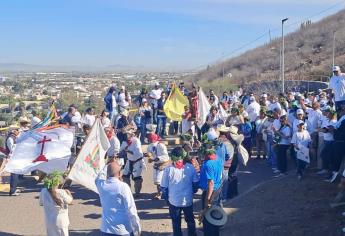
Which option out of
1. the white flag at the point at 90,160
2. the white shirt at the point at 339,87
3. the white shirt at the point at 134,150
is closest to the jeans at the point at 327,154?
the white shirt at the point at 339,87

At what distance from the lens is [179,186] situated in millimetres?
9078

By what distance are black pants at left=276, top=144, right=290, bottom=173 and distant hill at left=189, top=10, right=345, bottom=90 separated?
28.8 meters

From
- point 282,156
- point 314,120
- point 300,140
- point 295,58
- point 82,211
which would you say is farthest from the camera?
point 295,58

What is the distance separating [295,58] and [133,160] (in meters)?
45.4

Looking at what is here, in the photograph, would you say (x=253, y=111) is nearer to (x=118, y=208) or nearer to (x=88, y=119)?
(x=88, y=119)

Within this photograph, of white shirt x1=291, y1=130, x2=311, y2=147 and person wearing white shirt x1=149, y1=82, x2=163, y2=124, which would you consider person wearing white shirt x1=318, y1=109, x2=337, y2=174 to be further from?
person wearing white shirt x1=149, y1=82, x2=163, y2=124

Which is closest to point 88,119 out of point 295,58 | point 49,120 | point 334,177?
point 49,120

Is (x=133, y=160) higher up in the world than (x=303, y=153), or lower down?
lower down

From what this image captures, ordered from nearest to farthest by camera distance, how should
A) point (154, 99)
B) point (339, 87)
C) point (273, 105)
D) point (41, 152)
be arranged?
point (41, 152) → point (339, 87) → point (273, 105) → point (154, 99)

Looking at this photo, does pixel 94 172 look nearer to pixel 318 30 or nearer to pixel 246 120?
pixel 246 120

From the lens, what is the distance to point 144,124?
18.9 m

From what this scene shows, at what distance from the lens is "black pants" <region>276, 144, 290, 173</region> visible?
45.6 ft

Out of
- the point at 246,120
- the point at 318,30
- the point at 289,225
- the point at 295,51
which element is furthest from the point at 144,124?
the point at 318,30

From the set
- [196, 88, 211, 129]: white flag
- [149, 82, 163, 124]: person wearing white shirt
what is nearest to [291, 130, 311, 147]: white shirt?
[196, 88, 211, 129]: white flag
